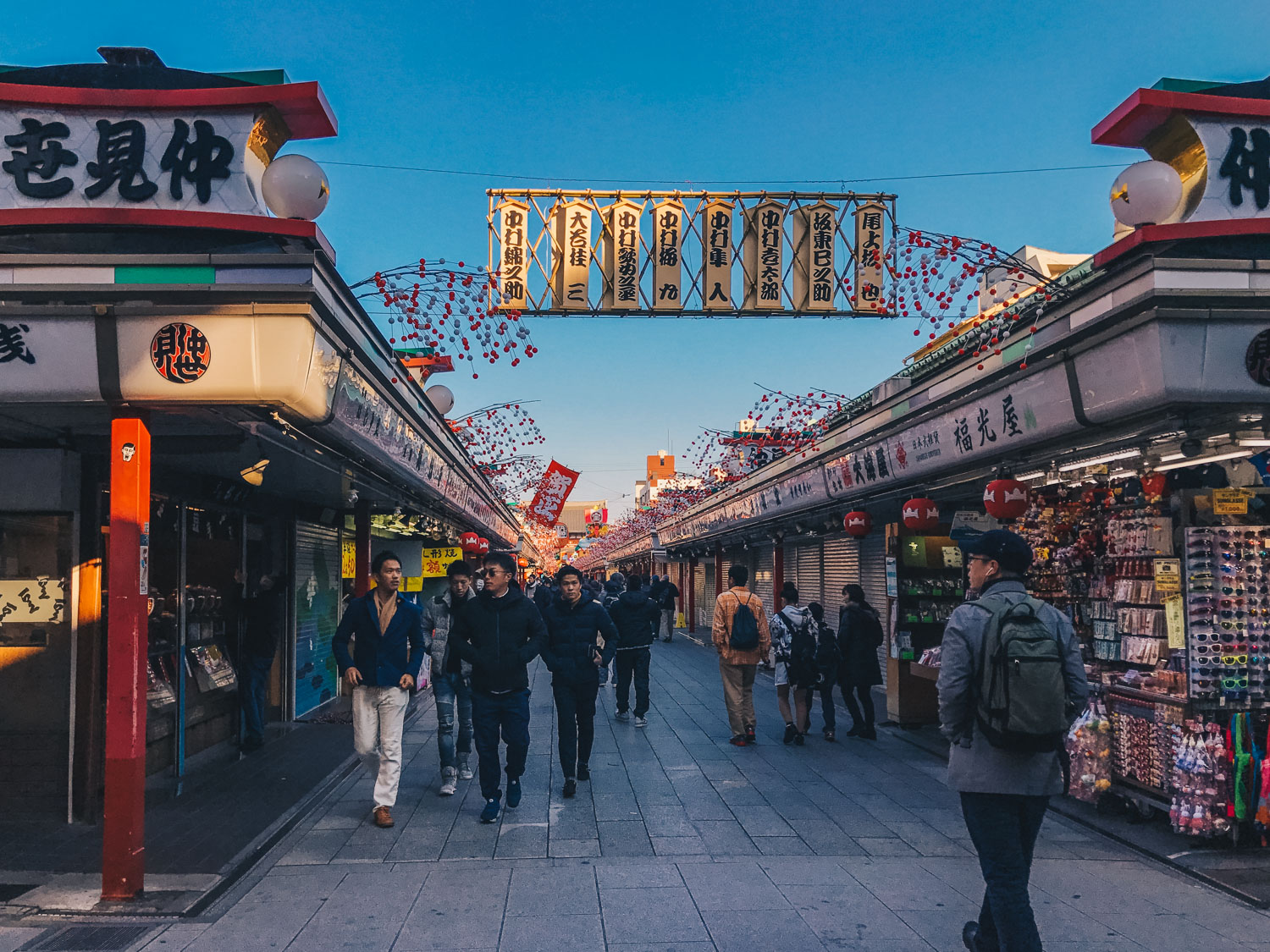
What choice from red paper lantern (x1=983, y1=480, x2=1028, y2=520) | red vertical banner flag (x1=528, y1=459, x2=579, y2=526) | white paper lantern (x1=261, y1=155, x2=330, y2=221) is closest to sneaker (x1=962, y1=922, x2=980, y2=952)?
red paper lantern (x1=983, y1=480, x2=1028, y2=520)

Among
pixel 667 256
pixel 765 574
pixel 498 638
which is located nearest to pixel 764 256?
pixel 667 256

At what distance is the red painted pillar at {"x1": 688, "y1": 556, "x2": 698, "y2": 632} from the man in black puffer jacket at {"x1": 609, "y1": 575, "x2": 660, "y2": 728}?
20.2 m

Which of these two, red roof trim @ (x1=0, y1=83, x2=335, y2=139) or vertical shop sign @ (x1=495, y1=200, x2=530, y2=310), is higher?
vertical shop sign @ (x1=495, y1=200, x2=530, y2=310)

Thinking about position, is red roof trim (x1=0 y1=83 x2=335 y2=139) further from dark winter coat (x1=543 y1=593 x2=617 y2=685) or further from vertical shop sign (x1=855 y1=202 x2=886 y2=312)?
vertical shop sign (x1=855 y1=202 x2=886 y2=312)

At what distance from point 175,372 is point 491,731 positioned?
11.2ft

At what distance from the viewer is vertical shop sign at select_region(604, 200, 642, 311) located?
37.6 feet

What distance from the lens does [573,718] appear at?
25.4 feet

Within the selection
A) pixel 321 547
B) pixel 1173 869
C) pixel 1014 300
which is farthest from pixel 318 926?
pixel 321 547

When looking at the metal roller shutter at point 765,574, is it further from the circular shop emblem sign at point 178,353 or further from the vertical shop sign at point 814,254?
the circular shop emblem sign at point 178,353

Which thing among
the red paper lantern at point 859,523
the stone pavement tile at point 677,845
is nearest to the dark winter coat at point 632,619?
the red paper lantern at point 859,523

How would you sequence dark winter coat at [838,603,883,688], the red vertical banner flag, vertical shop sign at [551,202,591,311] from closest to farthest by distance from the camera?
1. dark winter coat at [838,603,883,688]
2. vertical shop sign at [551,202,591,311]
3. the red vertical banner flag

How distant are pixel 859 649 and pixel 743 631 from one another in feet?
5.27

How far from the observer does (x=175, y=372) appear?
201 inches

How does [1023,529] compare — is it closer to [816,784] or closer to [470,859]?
[816,784]
